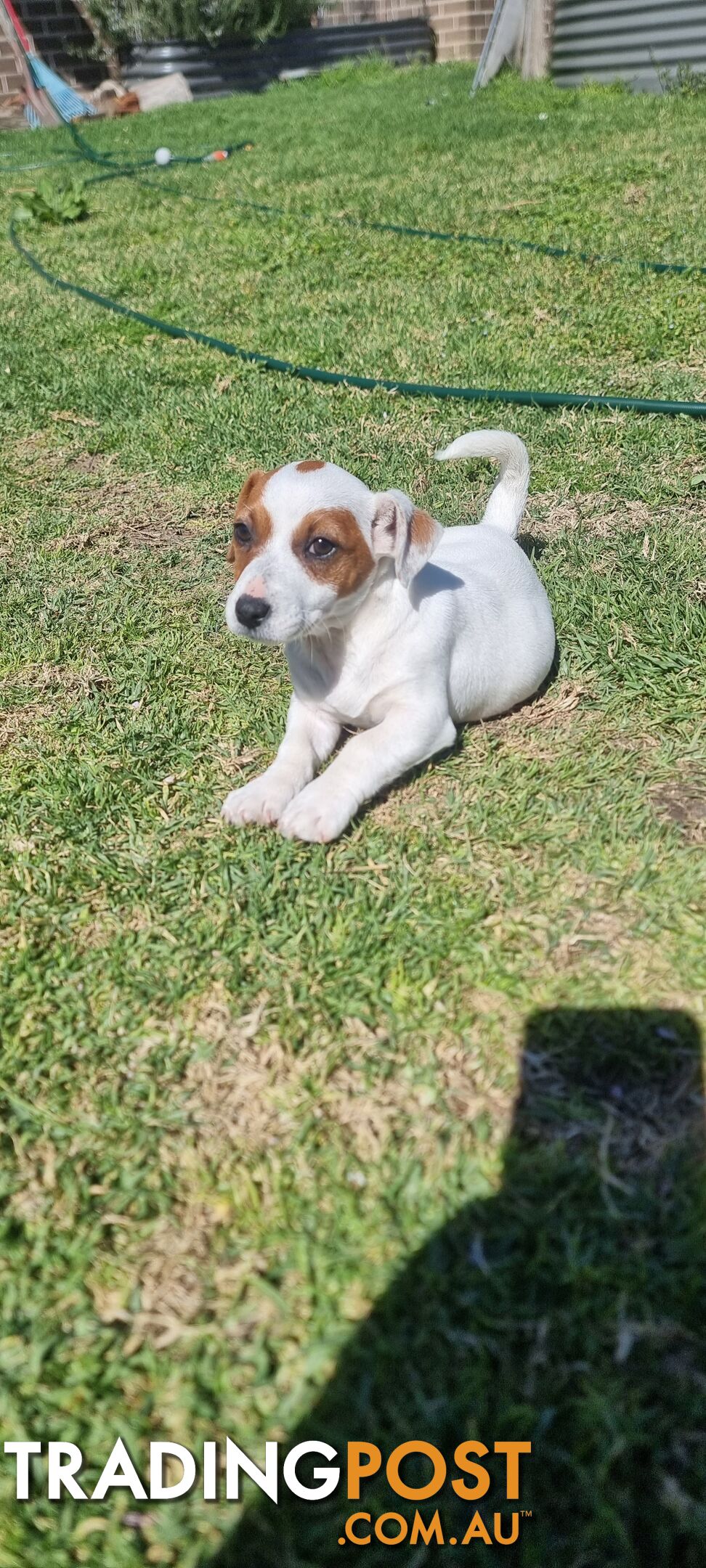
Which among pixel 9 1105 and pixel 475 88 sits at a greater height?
pixel 475 88

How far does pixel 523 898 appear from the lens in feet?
8.13

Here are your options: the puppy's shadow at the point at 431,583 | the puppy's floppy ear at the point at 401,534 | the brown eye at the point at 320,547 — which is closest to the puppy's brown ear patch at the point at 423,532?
the puppy's floppy ear at the point at 401,534

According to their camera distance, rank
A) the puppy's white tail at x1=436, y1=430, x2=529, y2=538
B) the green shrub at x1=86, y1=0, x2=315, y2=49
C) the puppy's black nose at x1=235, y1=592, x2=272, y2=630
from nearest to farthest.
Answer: the puppy's black nose at x1=235, y1=592, x2=272, y2=630, the puppy's white tail at x1=436, y1=430, x2=529, y2=538, the green shrub at x1=86, y1=0, x2=315, y2=49

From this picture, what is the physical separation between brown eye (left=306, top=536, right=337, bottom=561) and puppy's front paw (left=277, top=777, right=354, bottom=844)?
55 centimetres

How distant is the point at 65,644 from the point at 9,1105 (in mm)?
1904

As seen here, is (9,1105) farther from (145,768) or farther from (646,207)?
(646,207)

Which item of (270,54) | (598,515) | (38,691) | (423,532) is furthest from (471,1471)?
(270,54)

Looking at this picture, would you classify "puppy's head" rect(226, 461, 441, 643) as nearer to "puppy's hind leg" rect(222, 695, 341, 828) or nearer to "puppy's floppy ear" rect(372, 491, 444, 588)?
"puppy's floppy ear" rect(372, 491, 444, 588)

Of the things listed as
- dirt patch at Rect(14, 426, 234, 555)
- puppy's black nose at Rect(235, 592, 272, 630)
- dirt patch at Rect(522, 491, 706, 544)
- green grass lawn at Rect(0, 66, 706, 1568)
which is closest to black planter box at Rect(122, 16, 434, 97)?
dirt patch at Rect(14, 426, 234, 555)

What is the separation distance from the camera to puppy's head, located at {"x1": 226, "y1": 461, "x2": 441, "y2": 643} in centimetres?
238

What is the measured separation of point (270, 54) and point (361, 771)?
18.6 meters

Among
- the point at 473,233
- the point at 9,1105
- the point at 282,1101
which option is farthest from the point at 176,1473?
the point at 473,233

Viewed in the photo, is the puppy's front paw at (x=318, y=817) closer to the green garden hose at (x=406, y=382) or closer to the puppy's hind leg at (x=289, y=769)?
the puppy's hind leg at (x=289, y=769)

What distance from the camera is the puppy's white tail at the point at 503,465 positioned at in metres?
3.22
